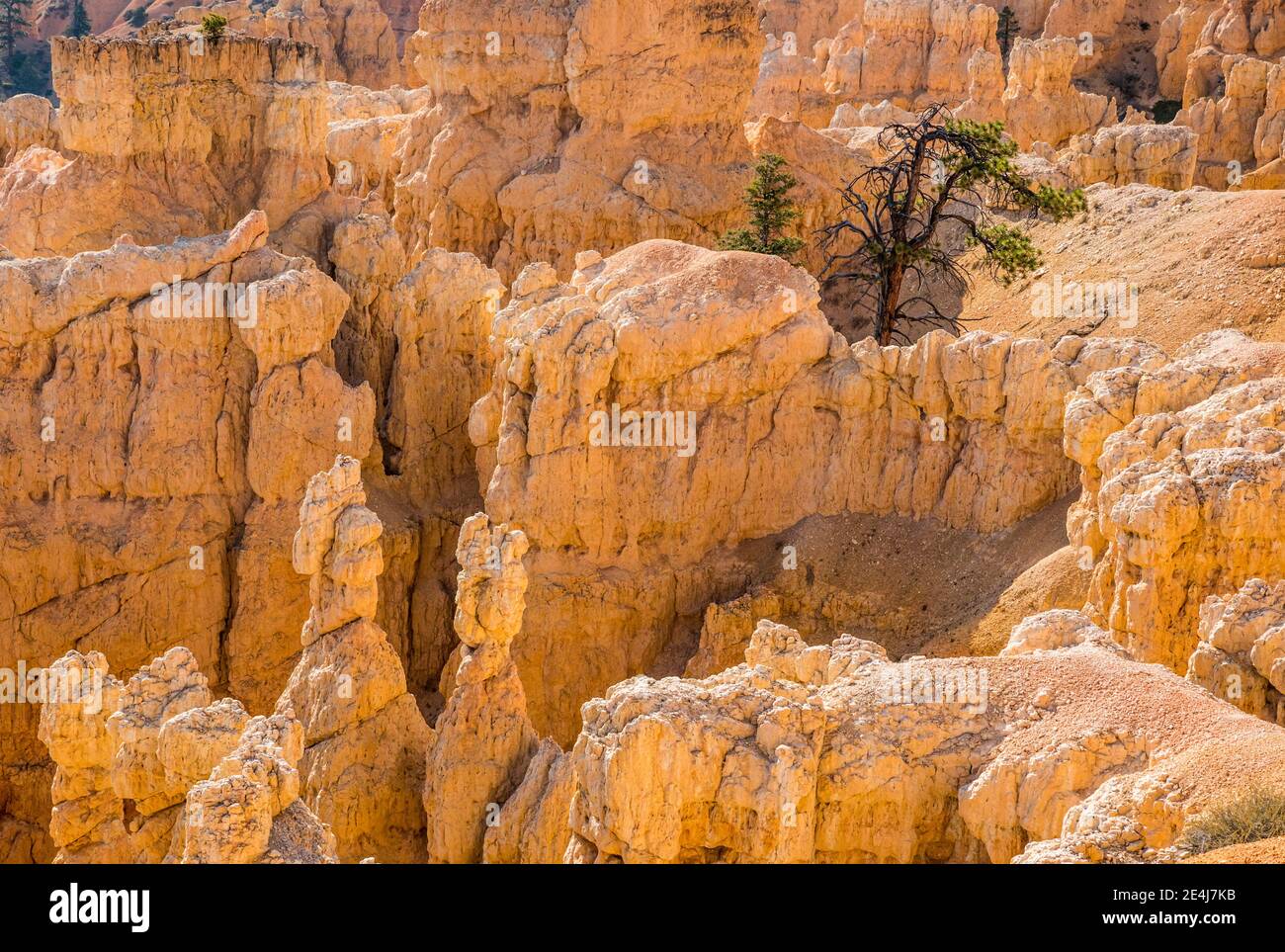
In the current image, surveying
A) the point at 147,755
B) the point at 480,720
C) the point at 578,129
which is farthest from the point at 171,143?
the point at 147,755

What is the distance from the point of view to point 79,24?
A: 84.2m

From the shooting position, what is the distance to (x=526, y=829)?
56.1 feet

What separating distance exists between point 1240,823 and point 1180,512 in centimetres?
658

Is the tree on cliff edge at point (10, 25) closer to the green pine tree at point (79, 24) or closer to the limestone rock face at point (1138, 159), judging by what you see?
the green pine tree at point (79, 24)

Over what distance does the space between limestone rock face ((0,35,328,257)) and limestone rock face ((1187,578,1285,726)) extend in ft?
61.8

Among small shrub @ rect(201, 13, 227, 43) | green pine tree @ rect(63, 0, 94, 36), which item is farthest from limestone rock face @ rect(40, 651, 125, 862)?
green pine tree @ rect(63, 0, 94, 36)

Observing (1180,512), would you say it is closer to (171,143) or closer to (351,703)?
(351,703)

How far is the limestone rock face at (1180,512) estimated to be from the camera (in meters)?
17.6

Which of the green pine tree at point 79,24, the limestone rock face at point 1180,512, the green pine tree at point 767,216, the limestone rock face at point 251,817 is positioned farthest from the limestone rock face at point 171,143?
the green pine tree at point 79,24

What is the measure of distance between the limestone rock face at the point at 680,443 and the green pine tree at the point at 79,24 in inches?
2637

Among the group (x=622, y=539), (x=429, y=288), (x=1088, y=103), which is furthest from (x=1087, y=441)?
(x=1088, y=103)

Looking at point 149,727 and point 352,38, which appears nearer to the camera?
point 149,727

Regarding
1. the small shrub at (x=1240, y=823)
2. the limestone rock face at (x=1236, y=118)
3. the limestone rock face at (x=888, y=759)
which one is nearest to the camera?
the small shrub at (x=1240, y=823)

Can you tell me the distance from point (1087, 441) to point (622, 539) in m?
6.98
